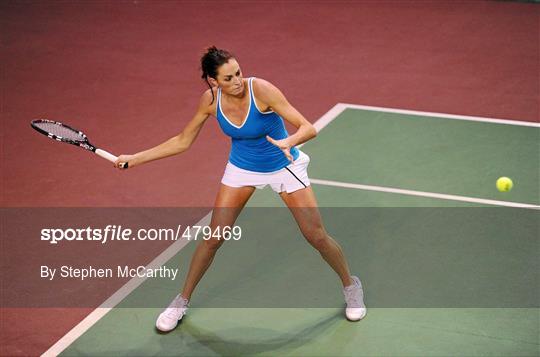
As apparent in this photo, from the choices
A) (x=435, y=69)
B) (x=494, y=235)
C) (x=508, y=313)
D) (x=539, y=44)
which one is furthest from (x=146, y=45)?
(x=508, y=313)

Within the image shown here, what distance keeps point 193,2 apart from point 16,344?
10.00 metres

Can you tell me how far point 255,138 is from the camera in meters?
6.30

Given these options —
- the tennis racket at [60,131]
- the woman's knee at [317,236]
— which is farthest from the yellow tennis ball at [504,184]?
the tennis racket at [60,131]

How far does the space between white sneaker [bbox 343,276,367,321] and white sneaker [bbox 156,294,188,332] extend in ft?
4.06

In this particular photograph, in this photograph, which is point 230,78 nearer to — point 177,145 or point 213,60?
point 213,60

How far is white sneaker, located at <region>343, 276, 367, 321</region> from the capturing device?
6.80 meters

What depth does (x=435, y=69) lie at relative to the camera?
1234 centimetres

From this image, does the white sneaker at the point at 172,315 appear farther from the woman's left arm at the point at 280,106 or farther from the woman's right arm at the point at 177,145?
the woman's left arm at the point at 280,106

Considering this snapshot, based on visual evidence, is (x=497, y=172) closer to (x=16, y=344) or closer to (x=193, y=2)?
(x=16, y=344)

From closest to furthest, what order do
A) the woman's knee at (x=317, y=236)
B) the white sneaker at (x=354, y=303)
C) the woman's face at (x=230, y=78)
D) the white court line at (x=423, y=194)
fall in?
the woman's face at (x=230, y=78), the woman's knee at (x=317, y=236), the white sneaker at (x=354, y=303), the white court line at (x=423, y=194)

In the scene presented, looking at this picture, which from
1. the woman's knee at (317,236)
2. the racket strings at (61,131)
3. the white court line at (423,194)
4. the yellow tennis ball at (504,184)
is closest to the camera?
the woman's knee at (317,236)

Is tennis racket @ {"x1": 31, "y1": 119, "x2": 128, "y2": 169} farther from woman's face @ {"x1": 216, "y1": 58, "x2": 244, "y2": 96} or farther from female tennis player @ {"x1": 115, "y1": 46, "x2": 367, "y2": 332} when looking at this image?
woman's face @ {"x1": 216, "y1": 58, "x2": 244, "y2": 96}

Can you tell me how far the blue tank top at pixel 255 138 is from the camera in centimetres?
622

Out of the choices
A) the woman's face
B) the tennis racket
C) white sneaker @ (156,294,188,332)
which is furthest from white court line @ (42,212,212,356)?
the woman's face
